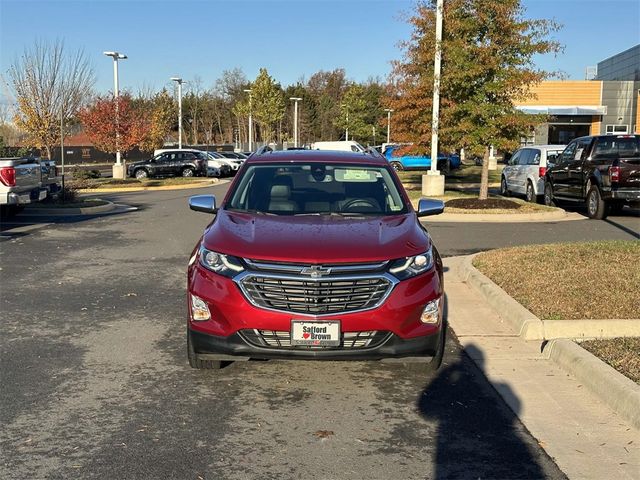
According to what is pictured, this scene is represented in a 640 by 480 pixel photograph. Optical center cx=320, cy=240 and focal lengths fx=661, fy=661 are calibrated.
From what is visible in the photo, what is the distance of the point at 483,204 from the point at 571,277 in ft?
31.3

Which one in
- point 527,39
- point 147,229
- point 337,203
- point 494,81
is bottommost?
point 147,229

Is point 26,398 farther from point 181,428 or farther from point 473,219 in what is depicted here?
point 473,219

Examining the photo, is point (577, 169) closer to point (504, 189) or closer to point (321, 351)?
point (504, 189)

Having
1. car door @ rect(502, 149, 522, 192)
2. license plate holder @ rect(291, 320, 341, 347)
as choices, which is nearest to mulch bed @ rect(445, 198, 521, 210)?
car door @ rect(502, 149, 522, 192)

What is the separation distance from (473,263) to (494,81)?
9040 mm

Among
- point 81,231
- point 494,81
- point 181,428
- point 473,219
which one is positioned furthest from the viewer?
point 494,81

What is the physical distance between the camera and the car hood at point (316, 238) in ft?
15.0

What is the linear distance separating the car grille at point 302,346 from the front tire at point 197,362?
0.56 m

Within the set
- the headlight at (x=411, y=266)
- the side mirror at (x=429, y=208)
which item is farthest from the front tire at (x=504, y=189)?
the headlight at (x=411, y=266)

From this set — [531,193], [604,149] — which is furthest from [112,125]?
[604,149]

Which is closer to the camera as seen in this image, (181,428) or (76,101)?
(181,428)

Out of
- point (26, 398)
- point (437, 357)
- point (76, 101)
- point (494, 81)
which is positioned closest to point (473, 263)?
point (437, 357)

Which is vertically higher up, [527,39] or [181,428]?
[527,39]

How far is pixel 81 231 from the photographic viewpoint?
13.7 meters
